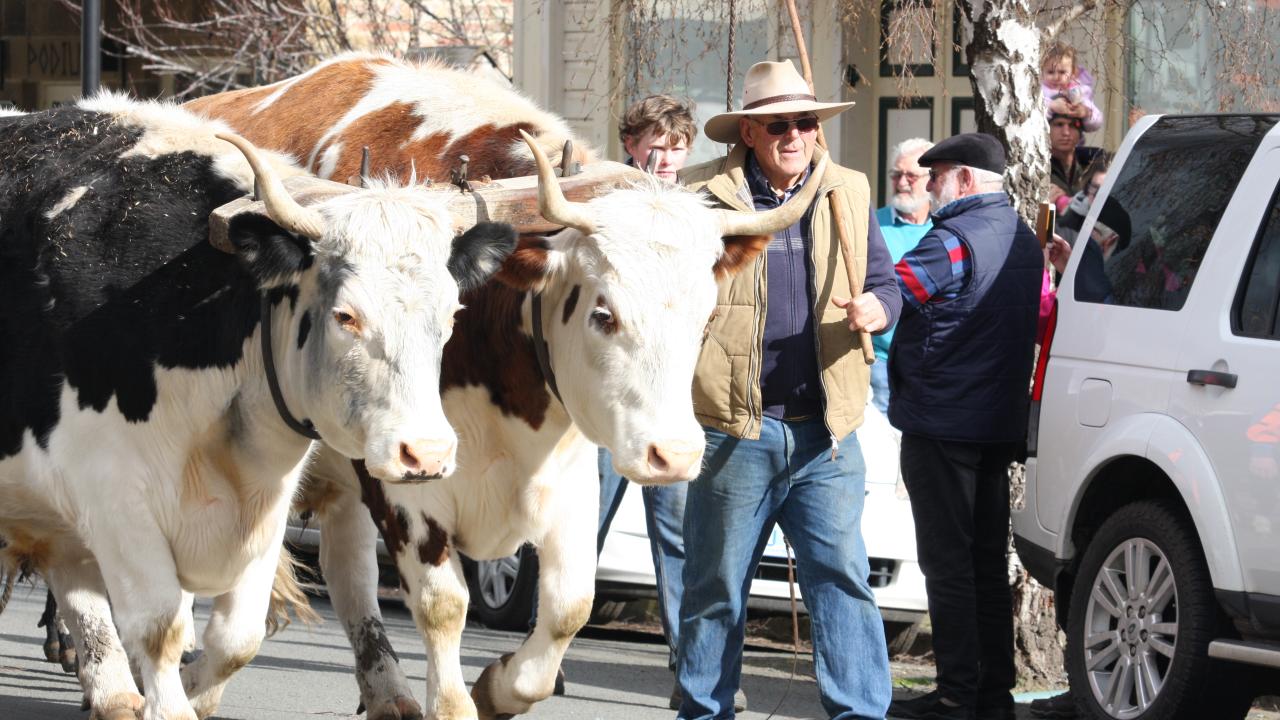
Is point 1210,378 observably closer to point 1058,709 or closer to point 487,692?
point 1058,709

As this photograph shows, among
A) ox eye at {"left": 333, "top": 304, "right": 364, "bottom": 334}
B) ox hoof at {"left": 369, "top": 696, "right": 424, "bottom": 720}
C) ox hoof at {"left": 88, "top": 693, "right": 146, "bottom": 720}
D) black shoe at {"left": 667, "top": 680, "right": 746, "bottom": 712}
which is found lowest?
black shoe at {"left": 667, "top": 680, "right": 746, "bottom": 712}

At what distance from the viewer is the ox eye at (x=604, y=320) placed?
5582 millimetres

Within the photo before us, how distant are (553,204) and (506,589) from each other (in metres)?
4.47

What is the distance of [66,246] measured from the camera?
5.79m

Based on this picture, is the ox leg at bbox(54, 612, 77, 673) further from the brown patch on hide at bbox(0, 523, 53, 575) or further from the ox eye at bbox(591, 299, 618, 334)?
the ox eye at bbox(591, 299, 618, 334)

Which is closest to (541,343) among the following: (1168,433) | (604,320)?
(604,320)

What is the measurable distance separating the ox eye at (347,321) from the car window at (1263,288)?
323cm

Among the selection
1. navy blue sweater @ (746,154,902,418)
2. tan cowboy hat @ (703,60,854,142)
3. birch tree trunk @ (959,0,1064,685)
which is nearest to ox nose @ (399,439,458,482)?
navy blue sweater @ (746,154,902,418)

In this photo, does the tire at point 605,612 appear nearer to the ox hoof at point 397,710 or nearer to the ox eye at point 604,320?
the ox hoof at point 397,710

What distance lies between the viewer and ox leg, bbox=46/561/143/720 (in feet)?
21.7

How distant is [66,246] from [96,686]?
67.7 inches

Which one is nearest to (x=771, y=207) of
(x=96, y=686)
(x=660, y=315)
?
(x=660, y=315)

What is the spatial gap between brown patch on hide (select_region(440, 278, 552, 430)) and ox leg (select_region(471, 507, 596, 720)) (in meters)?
0.39

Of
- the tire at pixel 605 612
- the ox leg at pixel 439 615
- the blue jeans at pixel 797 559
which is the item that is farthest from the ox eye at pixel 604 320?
the tire at pixel 605 612
